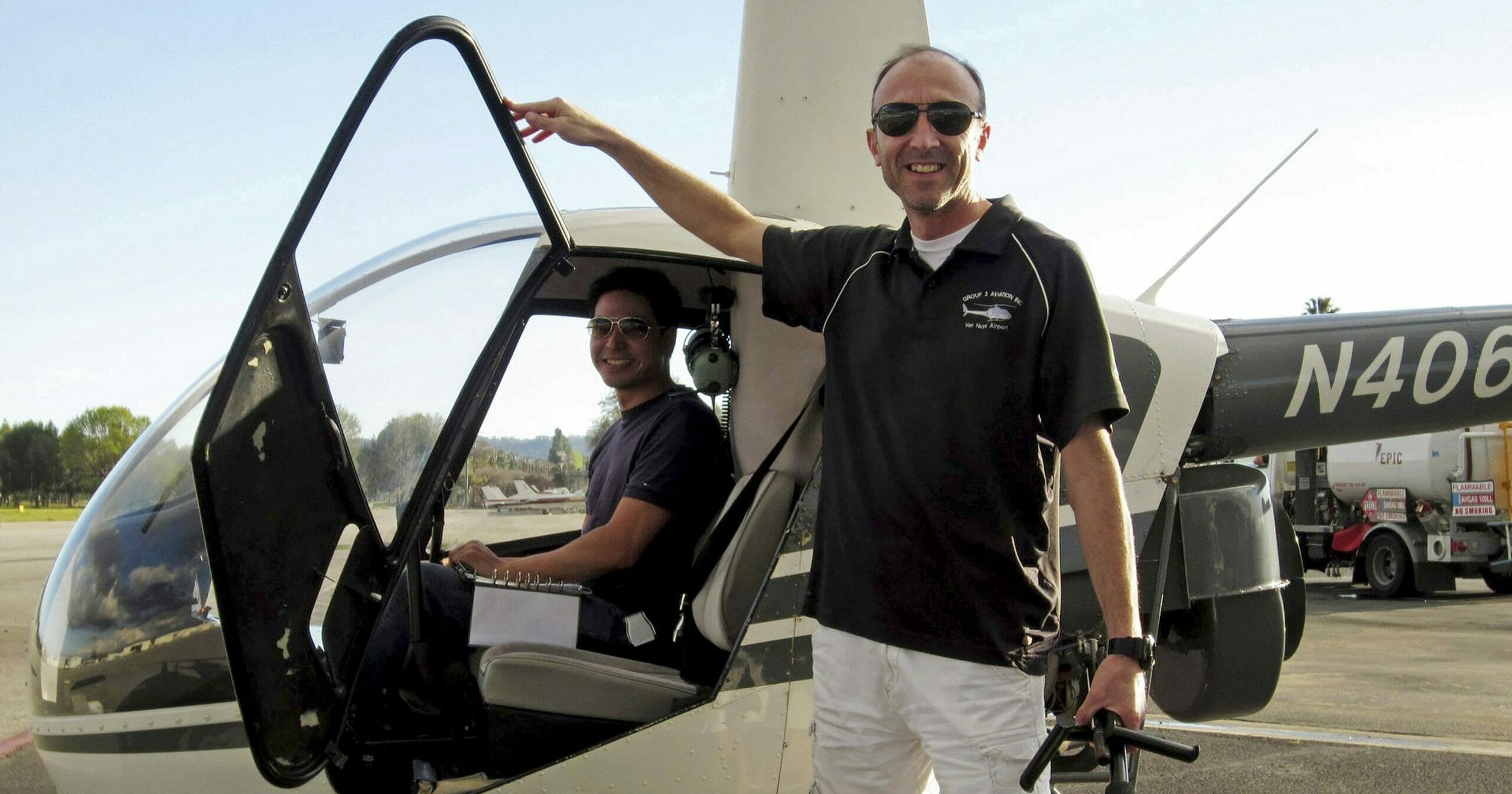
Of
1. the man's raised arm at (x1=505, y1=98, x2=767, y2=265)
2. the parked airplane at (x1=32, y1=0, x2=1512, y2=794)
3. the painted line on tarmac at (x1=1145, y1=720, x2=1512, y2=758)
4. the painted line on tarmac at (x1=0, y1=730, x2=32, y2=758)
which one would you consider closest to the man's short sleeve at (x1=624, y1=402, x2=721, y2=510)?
the parked airplane at (x1=32, y1=0, x2=1512, y2=794)

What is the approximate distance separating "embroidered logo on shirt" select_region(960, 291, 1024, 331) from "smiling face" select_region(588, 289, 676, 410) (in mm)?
1326

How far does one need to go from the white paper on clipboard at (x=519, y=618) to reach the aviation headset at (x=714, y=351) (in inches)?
26.6

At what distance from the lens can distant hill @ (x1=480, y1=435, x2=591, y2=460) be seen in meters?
2.73

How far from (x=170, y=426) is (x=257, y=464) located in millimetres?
713

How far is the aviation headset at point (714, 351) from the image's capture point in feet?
9.84

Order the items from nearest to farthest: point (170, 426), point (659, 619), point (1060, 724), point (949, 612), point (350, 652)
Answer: point (1060, 724) < point (949, 612) < point (350, 652) < point (170, 426) < point (659, 619)

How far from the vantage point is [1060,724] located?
161 centimetres

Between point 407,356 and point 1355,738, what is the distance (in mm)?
4819

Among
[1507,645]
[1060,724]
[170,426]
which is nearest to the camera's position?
[1060,724]

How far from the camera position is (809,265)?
6.84 ft

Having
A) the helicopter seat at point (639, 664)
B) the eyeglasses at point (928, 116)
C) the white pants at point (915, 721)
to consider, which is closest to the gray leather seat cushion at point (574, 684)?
the helicopter seat at point (639, 664)

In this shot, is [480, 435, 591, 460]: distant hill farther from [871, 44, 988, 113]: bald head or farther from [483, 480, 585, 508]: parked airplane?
[871, 44, 988, 113]: bald head

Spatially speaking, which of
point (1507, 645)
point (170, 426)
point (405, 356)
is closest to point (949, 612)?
point (405, 356)

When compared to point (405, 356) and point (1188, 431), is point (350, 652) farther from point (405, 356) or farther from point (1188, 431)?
point (1188, 431)
